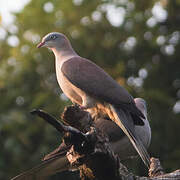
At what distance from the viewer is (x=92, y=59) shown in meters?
7.52

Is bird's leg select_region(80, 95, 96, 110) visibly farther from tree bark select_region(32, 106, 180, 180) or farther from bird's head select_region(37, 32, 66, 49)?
tree bark select_region(32, 106, 180, 180)

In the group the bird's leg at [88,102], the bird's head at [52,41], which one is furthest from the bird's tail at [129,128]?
the bird's head at [52,41]

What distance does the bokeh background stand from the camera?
20.9 ft

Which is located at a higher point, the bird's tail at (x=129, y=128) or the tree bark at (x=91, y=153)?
the tree bark at (x=91, y=153)

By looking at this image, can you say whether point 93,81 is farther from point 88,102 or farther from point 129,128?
point 129,128

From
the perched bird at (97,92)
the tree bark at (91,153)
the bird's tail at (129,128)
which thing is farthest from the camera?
the perched bird at (97,92)

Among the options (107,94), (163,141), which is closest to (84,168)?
(107,94)

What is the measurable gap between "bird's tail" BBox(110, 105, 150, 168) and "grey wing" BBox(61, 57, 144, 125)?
0.06m

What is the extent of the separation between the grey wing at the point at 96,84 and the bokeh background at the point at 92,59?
149 cm

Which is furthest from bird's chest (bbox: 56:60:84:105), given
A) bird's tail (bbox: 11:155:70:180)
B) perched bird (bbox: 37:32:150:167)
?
bird's tail (bbox: 11:155:70:180)

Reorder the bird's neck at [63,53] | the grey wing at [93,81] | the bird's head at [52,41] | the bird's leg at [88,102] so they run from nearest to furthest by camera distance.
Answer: the grey wing at [93,81]
the bird's leg at [88,102]
the bird's neck at [63,53]
the bird's head at [52,41]

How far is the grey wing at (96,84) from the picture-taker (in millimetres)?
4652

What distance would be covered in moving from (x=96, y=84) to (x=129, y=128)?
64 cm

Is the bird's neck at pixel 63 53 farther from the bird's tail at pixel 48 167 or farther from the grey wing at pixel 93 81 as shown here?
the bird's tail at pixel 48 167
